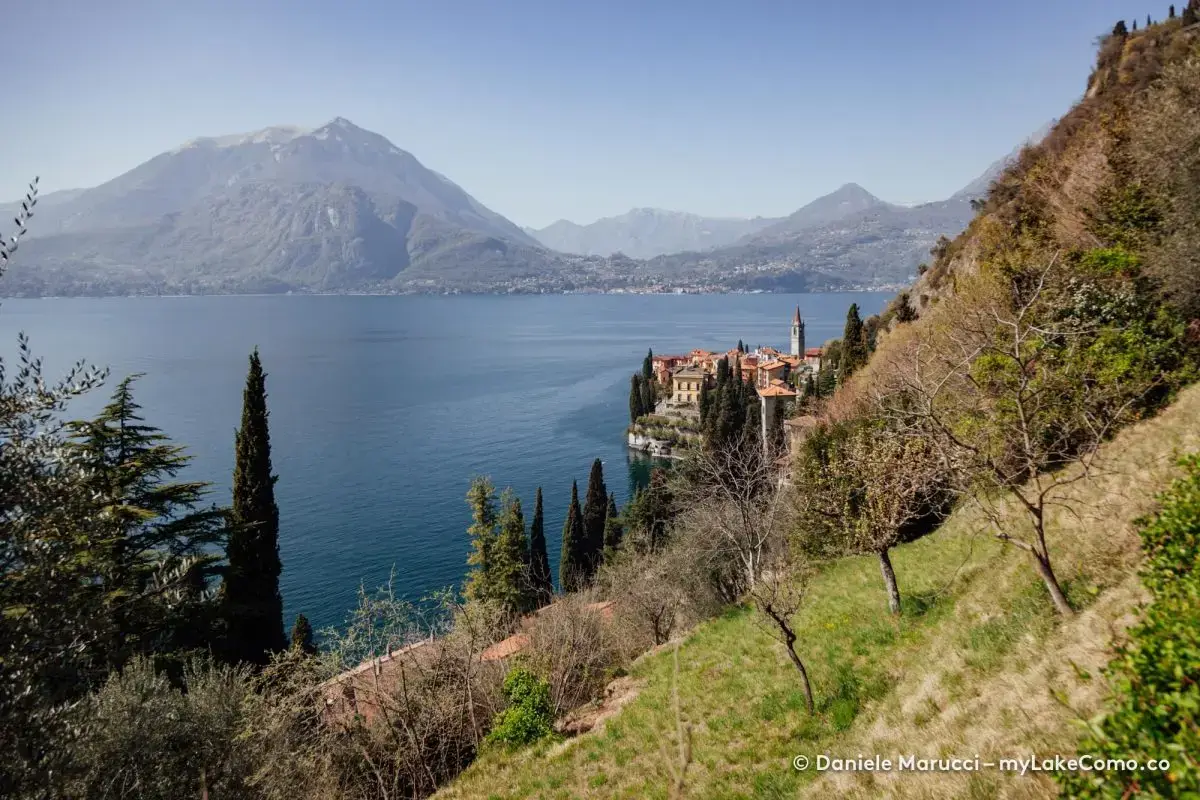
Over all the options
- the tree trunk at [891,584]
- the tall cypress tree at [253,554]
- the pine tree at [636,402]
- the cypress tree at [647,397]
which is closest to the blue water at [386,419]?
the pine tree at [636,402]

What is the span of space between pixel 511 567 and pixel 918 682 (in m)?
23.0

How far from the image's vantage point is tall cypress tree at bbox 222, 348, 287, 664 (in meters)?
18.6

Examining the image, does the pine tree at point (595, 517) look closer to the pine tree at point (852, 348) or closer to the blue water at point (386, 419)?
the blue water at point (386, 419)

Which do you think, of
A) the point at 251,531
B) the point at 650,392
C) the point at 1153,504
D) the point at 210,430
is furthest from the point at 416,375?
the point at 1153,504

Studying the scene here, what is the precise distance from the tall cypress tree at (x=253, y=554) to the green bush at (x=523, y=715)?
35.5ft

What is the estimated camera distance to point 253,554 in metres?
19.3

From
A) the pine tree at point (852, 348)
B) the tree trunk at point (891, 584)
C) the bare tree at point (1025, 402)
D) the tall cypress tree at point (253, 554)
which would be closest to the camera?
the bare tree at point (1025, 402)

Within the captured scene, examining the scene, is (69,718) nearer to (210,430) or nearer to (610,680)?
(610,680)

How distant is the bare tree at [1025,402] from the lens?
670cm

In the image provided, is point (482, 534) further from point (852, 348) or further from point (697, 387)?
point (697, 387)

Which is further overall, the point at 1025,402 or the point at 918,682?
the point at 1025,402

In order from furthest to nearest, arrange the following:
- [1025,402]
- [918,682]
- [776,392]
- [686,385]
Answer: [686,385] < [776,392] < [1025,402] < [918,682]

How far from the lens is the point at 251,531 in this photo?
19188mm

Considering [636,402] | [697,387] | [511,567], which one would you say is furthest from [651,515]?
[697,387]
